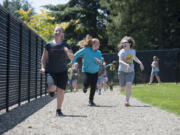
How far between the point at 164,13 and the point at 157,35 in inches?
94.2

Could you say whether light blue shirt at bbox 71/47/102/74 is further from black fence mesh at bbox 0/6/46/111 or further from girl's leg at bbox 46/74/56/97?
girl's leg at bbox 46/74/56/97

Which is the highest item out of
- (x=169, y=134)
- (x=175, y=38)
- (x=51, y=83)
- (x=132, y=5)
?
(x=132, y=5)

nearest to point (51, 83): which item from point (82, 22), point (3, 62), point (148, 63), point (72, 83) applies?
point (3, 62)

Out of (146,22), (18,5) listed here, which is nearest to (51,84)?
(146,22)

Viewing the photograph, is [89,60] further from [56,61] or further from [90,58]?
[56,61]

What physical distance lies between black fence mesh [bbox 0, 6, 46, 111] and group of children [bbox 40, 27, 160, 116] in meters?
1.11

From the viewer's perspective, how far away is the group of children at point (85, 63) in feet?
23.5

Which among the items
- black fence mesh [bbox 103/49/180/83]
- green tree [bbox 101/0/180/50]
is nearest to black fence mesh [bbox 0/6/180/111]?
black fence mesh [bbox 103/49/180/83]

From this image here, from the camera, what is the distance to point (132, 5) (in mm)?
30875

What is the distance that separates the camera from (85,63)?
9.38 meters

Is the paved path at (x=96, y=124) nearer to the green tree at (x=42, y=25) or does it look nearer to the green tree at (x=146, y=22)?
the green tree at (x=146, y=22)

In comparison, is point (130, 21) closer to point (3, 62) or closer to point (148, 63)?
point (148, 63)

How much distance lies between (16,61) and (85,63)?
176cm

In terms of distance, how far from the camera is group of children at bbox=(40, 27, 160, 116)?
7148 mm
